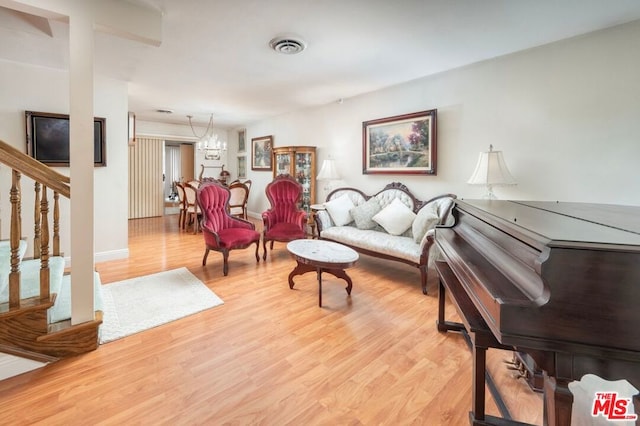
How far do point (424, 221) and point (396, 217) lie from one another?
18.5 inches

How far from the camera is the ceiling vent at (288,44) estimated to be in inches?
103

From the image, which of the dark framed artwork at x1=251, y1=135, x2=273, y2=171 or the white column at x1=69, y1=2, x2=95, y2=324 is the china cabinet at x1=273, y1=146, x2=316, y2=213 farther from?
the white column at x1=69, y1=2, x2=95, y2=324

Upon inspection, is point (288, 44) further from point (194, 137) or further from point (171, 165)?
point (171, 165)

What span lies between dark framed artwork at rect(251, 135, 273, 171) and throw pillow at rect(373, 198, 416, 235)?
11.5ft

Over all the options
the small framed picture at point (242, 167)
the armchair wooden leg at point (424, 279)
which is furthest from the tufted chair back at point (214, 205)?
the small framed picture at point (242, 167)

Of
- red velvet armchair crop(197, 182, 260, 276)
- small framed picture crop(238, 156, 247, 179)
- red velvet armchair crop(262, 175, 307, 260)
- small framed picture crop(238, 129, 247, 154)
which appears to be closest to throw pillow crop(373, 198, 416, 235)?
red velvet armchair crop(262, 175, 307, 260)

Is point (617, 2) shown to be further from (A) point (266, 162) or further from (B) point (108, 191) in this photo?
(A) point (266, 162)

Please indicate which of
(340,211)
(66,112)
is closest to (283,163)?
(340,211)

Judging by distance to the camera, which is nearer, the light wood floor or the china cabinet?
the light wood floor

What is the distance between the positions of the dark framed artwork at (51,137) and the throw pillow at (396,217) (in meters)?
3.47

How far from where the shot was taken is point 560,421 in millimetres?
862

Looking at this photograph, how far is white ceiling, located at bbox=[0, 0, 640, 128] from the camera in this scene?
7.11 ft

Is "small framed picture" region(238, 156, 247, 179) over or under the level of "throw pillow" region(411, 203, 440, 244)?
over

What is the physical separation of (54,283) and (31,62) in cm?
273
